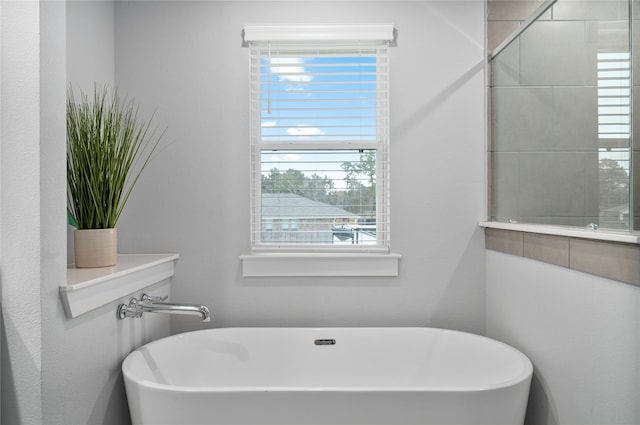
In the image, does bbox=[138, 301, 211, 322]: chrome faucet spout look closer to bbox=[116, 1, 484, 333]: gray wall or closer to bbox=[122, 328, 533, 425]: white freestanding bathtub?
bbox=[122, 328, 533, 425]: white freestanding bathtub

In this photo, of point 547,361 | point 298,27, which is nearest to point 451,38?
point 298,27

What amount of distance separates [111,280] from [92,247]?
19cm

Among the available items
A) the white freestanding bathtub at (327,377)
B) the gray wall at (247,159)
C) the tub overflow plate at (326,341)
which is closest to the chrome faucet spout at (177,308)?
the white freestanding bathtub at (327,377)

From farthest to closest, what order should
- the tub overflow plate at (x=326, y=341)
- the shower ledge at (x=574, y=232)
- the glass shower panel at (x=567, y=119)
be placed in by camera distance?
the tub overflow plate at (x=326, y=341) → the glass shower panel at (x=567, y=119) → the shower ledge at (x=574, y=232)

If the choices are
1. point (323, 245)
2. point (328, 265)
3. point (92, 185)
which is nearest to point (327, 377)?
point (328, 265)

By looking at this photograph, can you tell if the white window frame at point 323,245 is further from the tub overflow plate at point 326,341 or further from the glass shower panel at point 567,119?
the glass shower panel at point 567,119

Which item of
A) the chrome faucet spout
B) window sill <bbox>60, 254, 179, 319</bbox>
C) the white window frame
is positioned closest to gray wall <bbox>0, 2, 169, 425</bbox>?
window sill <bbox>60, 254, 179, 319</bbox>

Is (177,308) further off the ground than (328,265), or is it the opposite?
(328,265)

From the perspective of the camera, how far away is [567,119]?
1.54 metres

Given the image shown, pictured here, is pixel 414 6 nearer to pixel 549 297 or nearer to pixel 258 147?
pixel 258 147

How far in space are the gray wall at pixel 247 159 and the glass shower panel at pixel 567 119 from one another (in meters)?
0.23

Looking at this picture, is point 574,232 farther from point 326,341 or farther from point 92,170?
point 92,170

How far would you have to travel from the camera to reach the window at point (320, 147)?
2.24m

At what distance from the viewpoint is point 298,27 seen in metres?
2.17
